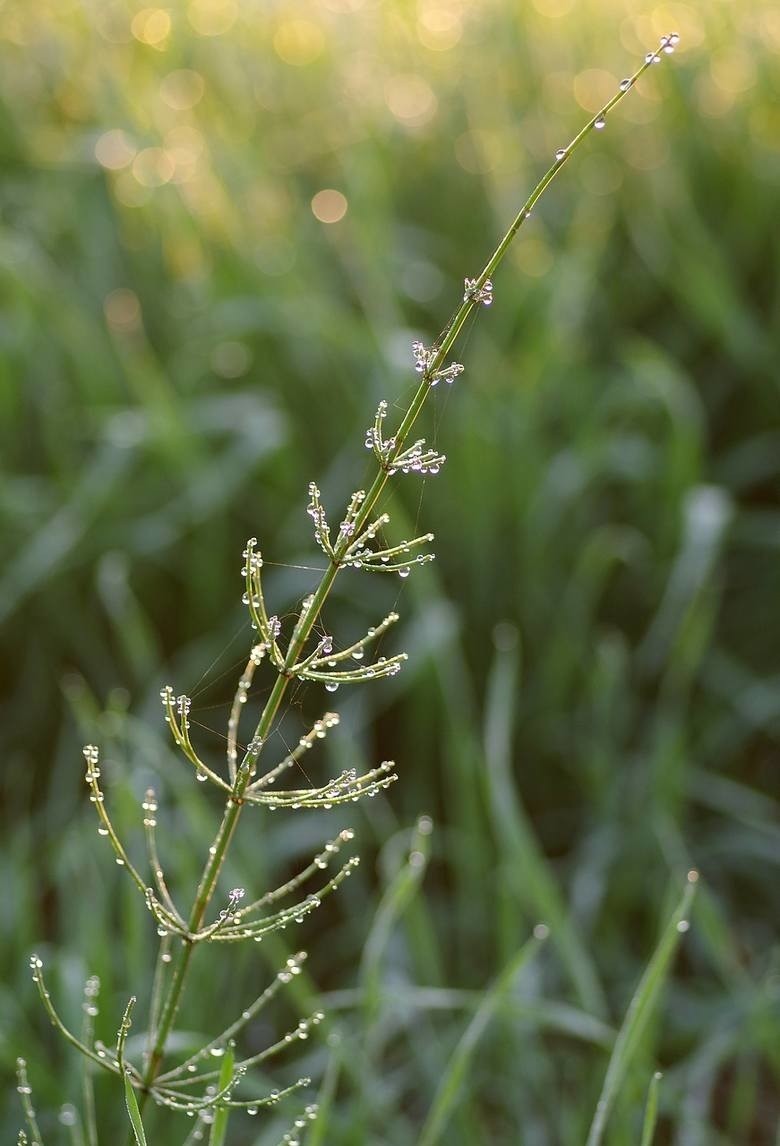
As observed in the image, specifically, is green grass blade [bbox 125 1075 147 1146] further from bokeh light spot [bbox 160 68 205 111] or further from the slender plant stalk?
bokeh light spot [bbox 160 68 205 111]

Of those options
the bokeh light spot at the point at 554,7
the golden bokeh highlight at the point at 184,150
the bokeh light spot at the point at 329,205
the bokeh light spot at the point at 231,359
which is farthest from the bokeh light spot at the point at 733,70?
the bokeh light spot at the point at 231,359

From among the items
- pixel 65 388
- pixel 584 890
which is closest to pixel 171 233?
pixel 65 388

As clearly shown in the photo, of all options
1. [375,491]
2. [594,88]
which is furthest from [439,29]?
[375,491]

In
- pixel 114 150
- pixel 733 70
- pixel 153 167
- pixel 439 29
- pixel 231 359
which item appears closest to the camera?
pixel 231 359

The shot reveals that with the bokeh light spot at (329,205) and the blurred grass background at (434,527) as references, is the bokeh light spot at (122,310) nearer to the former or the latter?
the blurred grass background at (434,527)

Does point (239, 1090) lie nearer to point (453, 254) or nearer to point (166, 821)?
point (166, 821)

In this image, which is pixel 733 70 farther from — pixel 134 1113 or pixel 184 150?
pixel 134 1113
